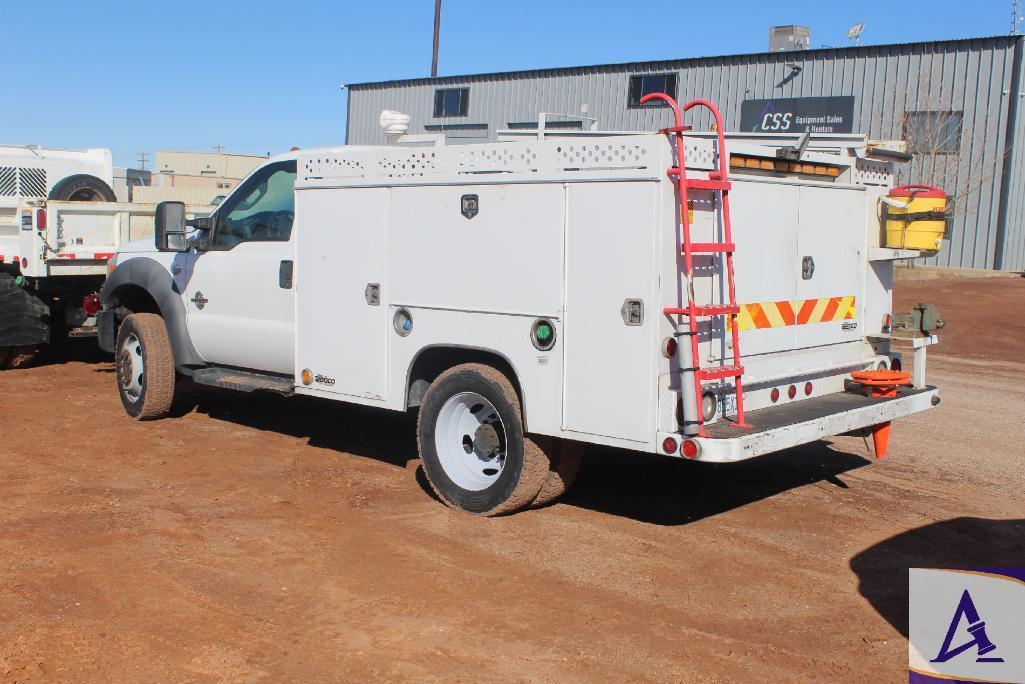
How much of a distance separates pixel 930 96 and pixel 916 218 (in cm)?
2137

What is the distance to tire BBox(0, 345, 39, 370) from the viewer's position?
12.5m

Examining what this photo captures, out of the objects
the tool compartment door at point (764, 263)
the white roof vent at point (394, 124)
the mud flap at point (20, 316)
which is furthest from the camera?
the mud flap at point (20, 316)

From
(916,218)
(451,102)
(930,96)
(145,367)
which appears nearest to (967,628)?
(916,218)

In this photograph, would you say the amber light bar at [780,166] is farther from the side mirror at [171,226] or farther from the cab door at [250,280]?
the side mirror at [171,226]

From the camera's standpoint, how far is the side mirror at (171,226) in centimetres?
869

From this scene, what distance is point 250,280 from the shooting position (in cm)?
859

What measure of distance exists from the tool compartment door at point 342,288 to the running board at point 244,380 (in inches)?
14.5

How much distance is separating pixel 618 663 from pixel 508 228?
9.02ft

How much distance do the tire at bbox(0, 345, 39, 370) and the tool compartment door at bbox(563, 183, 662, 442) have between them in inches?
339

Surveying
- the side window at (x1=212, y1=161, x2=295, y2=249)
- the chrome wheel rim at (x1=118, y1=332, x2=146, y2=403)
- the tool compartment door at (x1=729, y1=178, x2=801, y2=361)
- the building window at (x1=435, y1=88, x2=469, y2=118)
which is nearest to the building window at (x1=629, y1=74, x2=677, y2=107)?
the building window at (x1=435, y1=88, x2=469, y2=118)

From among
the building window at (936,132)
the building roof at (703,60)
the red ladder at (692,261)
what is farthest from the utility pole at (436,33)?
the red ladder at (692,261)

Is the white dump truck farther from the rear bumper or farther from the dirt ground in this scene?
the rear bumper

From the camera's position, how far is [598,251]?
6.03 m

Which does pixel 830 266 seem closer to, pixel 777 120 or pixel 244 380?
pixel 244 380
